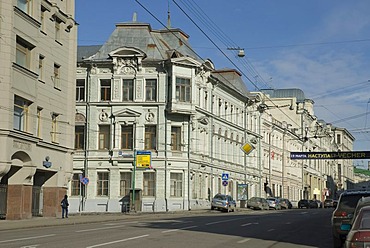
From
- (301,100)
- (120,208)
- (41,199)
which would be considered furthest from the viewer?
(301,100)

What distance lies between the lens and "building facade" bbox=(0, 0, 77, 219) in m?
33.3

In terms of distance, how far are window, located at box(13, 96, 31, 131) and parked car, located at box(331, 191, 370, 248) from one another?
21.2 meters

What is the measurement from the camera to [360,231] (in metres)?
10.5

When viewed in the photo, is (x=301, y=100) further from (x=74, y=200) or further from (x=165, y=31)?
(x=74, y=200)

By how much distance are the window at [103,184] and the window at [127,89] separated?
7.07 m

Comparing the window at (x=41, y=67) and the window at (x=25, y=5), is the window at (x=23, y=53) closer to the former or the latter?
the window at (x=41, y=67)

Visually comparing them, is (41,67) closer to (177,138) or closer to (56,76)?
(56,76)

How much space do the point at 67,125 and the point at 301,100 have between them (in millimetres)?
76256

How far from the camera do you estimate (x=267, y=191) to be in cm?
8062

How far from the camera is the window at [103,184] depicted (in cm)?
5481

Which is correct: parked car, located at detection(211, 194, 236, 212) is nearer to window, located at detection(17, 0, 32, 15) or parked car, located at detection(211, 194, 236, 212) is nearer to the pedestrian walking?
the pedestrian walking

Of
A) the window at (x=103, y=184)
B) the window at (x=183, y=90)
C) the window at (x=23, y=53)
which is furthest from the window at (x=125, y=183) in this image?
the window at (x=23, y=53)

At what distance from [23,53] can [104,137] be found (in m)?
20.9

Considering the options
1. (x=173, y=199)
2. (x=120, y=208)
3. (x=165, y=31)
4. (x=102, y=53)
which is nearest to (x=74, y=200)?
(x=120, y=208)
